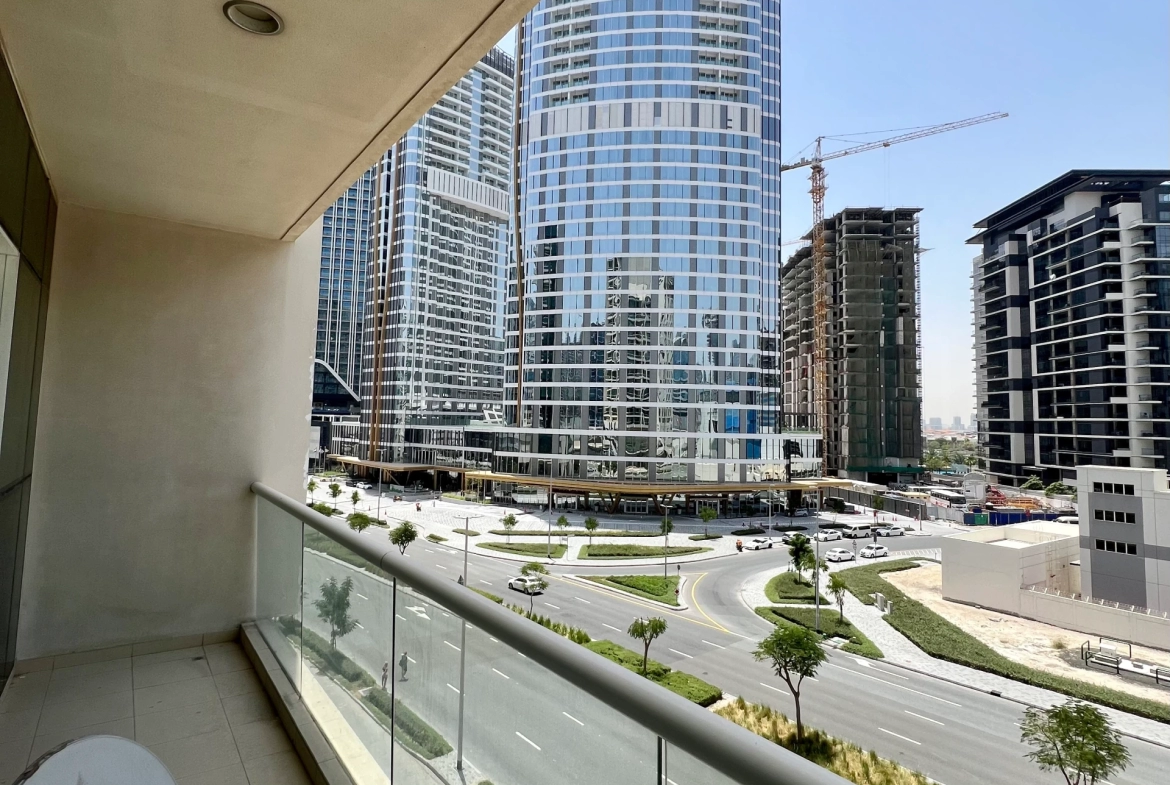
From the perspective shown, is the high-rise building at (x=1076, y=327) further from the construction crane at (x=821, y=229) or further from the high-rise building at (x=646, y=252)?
the high-rise building at (x=646, y=252)

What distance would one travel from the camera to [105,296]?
113 inches

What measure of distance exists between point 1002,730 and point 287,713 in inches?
787

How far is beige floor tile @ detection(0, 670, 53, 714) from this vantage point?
2227 mm

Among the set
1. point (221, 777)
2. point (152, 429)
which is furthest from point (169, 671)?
point (152, 429)

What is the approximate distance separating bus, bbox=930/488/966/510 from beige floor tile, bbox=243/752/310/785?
1923 inches

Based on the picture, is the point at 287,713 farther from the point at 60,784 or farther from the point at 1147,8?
the point at 1147,8

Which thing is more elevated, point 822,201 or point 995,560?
point 822,201

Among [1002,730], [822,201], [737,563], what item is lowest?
[1002,730]

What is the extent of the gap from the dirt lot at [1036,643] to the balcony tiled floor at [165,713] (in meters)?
23.5

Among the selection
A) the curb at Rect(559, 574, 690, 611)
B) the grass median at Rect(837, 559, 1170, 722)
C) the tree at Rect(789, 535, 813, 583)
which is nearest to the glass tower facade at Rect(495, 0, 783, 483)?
the tree at Rect(789, 535, 813, 583)

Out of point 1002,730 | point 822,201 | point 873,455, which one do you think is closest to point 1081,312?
point 873,455

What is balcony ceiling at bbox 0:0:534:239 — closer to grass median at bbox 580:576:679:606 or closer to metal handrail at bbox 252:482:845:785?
metal handrail at bbox 252:482:845:785

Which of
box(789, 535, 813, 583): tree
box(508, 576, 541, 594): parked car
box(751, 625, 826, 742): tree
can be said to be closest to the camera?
box(751, 625, 826, 742): tree

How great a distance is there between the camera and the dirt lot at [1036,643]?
1791 cm
